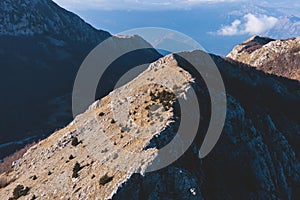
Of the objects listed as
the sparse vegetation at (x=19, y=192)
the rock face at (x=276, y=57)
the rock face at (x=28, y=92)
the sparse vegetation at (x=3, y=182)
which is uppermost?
the sparse vegetation at (x=19, y=192)

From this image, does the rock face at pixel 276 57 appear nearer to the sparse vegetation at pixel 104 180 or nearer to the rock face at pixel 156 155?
the rock face at pixel 156 155

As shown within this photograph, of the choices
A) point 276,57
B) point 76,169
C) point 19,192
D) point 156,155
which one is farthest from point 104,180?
point 276,57

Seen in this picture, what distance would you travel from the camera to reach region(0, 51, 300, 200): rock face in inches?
1160

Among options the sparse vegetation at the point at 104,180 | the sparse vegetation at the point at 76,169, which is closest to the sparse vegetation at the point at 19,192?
the sparse vegetation at the point at 76,169

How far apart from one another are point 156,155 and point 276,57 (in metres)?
160

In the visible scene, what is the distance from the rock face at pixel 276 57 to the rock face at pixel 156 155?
113036 millimetres

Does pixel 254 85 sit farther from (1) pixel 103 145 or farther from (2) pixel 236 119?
(1) pixel 103 145

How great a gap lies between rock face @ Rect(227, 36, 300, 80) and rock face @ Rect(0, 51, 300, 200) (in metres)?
113

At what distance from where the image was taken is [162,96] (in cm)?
4144

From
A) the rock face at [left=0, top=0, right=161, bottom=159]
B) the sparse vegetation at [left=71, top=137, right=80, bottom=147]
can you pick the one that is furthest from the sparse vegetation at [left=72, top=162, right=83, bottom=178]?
the rock face at [left=0, top=0, right=161, bottom=159]

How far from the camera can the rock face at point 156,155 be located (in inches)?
1160

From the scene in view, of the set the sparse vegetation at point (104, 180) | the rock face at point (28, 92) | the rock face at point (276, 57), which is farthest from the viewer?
the rock face at point (276, 57)

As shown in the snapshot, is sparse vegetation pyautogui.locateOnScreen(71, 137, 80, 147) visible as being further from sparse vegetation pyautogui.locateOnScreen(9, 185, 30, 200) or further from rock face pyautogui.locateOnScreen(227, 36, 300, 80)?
rock face pyautogui.locateOnScreen(227, 36, 300, 80)

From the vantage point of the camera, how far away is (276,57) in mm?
172000
